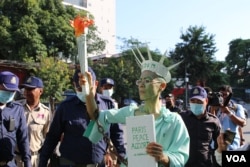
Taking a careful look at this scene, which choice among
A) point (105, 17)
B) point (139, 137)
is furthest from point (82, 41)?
point (105, 17)

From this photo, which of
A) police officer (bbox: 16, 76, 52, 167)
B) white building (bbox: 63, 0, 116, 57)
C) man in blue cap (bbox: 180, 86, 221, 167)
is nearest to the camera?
man in blue cap (bbox: 180, 86, 221, 167)

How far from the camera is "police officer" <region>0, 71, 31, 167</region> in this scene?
429 centimetres

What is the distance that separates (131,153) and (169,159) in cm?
26

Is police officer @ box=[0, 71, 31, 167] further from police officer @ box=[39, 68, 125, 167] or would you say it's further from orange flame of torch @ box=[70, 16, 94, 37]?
orange flame of torch @ box=[70, 16, 94, 37]

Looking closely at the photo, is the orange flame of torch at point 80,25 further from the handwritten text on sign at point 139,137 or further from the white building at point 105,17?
the white building at point 105,17

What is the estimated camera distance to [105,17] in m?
70.6

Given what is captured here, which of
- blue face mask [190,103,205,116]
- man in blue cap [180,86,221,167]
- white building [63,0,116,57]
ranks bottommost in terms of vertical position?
man in blue cap [180,86,221,167]

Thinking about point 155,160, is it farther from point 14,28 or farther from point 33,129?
point 14,28

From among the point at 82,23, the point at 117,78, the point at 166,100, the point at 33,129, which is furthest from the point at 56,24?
the point at 82,23

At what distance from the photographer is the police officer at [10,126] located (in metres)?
4.29

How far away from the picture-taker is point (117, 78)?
128 ft

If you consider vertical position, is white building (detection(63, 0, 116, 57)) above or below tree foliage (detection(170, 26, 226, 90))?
above

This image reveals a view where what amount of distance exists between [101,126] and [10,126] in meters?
1.35

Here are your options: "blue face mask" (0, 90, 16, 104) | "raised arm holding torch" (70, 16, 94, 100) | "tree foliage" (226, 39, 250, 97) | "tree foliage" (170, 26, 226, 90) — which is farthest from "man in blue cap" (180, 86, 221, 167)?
"tree foliage" (226, 39, 250, 97)
